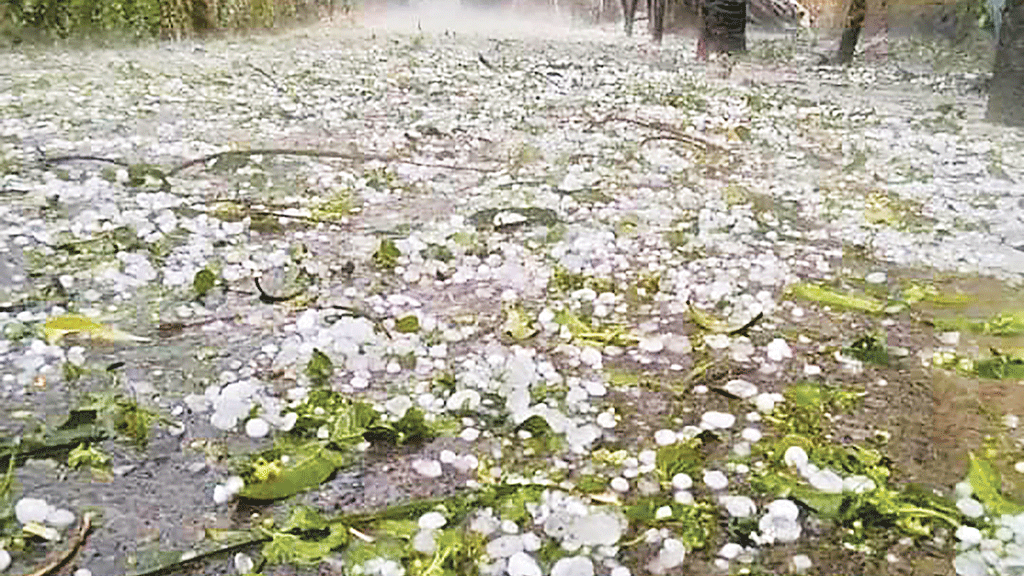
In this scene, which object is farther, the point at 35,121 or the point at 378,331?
the point at 35,121

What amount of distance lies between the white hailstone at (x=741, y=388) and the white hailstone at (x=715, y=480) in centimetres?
41

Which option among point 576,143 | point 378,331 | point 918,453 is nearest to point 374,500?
point 378,331

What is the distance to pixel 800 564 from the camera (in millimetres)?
1873

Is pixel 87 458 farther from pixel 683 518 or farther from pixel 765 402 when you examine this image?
pixel 765 402

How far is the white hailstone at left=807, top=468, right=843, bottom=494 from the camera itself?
2.09 metres

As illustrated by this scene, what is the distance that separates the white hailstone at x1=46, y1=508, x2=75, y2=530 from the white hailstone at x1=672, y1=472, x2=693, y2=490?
1166 millimetres

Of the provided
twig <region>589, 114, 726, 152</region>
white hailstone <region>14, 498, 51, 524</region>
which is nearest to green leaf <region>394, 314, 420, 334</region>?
white hailstone <region>14, 498, 51, 524</region>

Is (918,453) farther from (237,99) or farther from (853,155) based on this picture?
(237,99)

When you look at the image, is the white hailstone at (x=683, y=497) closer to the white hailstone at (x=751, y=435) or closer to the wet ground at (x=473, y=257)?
the wet ground at (x=473, y=257)

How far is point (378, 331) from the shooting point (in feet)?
9.45

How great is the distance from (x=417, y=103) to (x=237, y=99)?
115 cm

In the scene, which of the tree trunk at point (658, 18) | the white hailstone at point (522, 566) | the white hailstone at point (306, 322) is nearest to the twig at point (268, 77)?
Answer: the white hailstone at point (306, 322)

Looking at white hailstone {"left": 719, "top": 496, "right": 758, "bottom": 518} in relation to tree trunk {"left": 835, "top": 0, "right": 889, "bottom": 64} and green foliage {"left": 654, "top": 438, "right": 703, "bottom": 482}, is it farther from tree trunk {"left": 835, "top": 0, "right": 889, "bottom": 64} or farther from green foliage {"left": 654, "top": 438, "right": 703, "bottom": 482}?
tree trunk {"left": 835, "top": 0, "right": 889, "bottom": 64}

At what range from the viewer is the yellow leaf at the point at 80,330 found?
2732 mm
